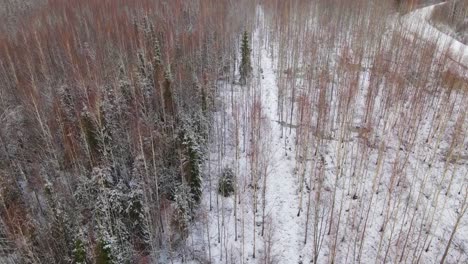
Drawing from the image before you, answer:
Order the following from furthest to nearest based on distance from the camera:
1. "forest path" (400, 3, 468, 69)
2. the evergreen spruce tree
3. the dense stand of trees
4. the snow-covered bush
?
the evergreen spruce tree → "forest path" (400, 3, 468, 69) → the snow-covered bush → the dense stand of trees

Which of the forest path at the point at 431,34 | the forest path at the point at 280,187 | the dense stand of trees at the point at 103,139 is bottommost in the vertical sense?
the forest path at the point at 280,187

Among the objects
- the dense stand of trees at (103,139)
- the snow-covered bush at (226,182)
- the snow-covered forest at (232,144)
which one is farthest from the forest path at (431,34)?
the snow-covered bush at (226,182)

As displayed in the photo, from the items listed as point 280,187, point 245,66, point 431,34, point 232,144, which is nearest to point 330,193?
point 280,187

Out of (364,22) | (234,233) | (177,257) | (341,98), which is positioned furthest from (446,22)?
(177,257)

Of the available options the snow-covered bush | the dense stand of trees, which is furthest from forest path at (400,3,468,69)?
the snow-covered bush

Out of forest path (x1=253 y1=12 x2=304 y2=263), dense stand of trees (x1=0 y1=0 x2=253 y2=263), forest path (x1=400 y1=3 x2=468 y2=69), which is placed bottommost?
forest path (x1=253 y1=12 x2=304 y2=263)

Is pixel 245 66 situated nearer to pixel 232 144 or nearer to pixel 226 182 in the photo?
pixel 232 144

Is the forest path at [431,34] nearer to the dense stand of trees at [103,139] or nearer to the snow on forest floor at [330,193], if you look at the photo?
the snow on forest floor at [330,193]

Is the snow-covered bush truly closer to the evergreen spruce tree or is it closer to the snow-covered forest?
the snow-covered forest
